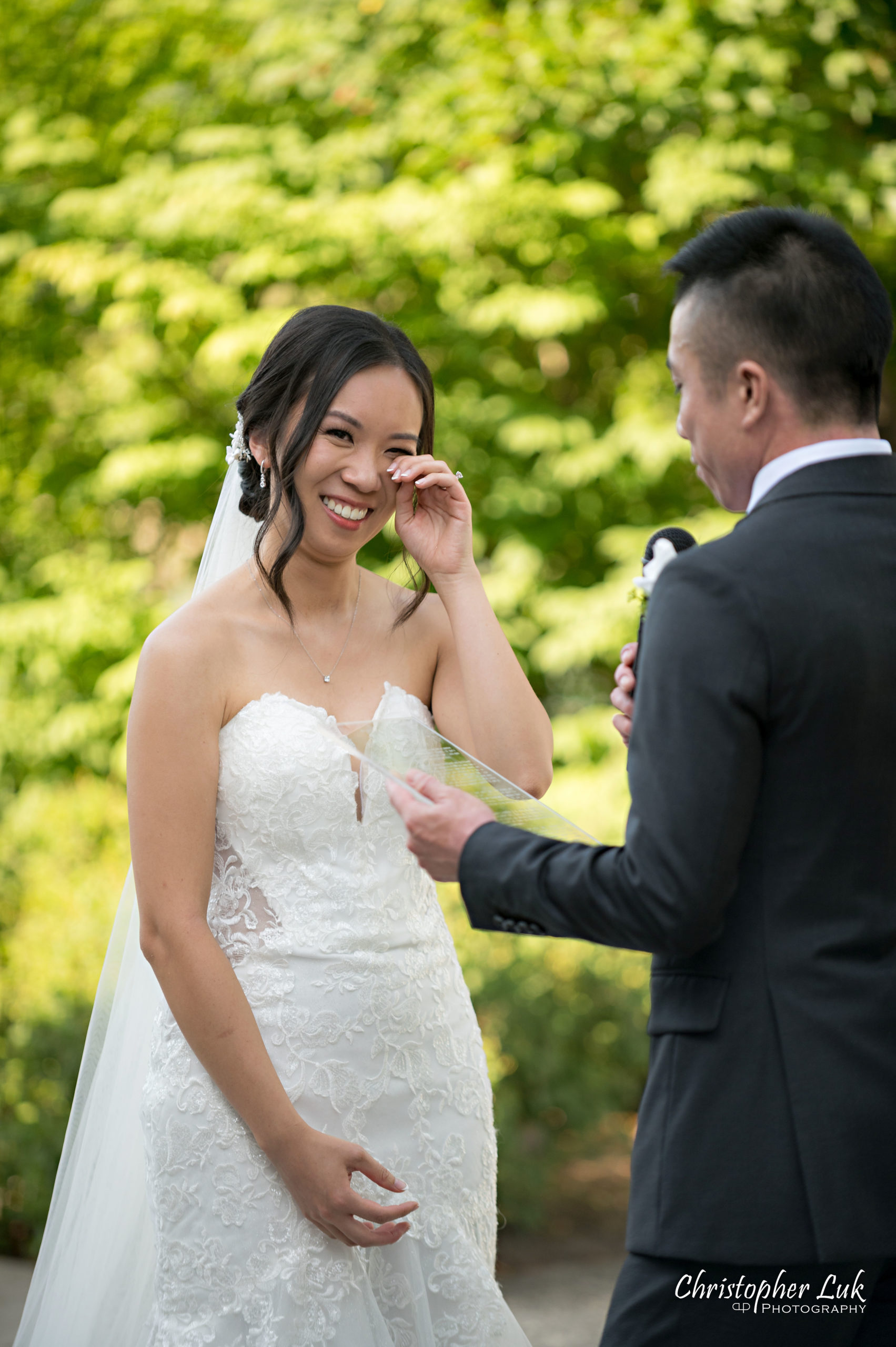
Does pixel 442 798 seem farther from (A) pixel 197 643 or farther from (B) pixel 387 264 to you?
(B) pixel 387 264

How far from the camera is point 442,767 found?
79.6 inches

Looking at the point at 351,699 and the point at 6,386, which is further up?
the point at 351,699

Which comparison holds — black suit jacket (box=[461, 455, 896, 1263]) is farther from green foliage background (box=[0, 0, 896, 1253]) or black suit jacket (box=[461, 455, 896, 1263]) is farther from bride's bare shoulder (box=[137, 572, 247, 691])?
green foliage background (box=[0, 0, 896, 1253])

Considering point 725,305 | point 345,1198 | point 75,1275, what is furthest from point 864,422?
point 75,1275

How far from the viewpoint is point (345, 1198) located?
6.74 ft

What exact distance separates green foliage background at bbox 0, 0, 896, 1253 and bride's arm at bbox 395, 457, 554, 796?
276cm

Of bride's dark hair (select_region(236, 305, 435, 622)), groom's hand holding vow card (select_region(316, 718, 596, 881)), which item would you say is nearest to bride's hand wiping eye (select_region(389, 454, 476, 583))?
bride's dark hair (select_region(236, 305, 435, 622))

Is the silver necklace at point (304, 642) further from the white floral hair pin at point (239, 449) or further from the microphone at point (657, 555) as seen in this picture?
the microphone at point (657, 555)

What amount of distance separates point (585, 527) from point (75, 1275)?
17.5 ft

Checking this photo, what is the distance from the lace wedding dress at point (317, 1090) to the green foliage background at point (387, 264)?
2.80 metres

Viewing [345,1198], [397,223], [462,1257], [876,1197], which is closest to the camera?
[876,1197]

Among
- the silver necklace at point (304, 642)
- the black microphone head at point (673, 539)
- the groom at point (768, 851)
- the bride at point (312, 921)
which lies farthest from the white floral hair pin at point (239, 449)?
the groom at point (768, 851)

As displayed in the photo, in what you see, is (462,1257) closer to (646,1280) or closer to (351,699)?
(646,1280)

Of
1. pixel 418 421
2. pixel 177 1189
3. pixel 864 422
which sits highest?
pixel 864 422
